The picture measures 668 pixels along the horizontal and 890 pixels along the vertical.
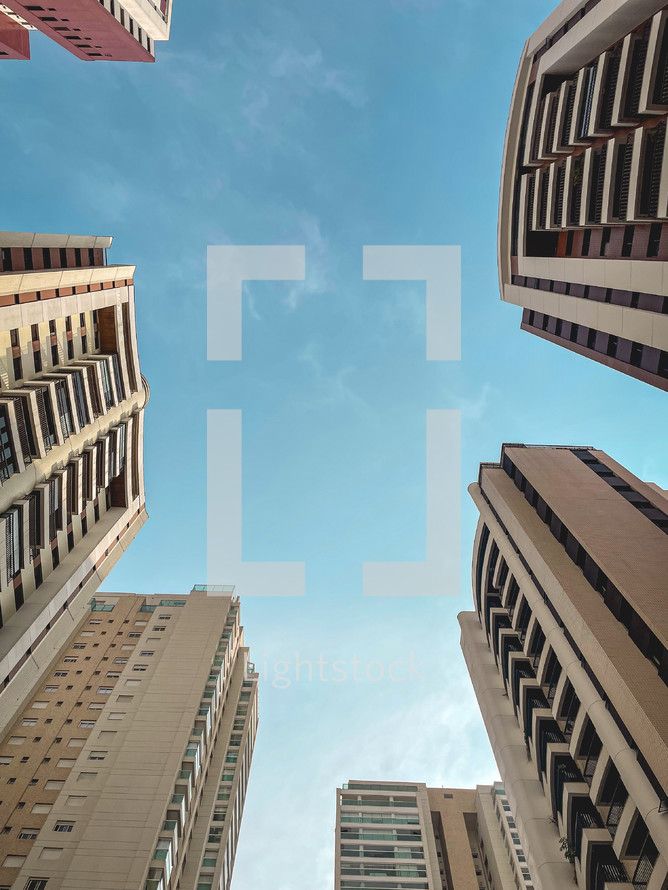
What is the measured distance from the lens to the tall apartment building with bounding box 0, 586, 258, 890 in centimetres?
3866

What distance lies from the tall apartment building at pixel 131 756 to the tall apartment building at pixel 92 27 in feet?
219

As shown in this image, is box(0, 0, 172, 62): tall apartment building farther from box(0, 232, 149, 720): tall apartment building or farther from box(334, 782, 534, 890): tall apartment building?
box(334, 782, 534, 890): tall apartment building

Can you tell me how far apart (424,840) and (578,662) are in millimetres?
56752

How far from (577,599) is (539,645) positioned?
10.7 meters

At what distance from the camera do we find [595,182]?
33.2 meters

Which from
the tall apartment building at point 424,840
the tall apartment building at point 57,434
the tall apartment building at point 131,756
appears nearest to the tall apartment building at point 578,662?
the tall apartment building at point 131,756

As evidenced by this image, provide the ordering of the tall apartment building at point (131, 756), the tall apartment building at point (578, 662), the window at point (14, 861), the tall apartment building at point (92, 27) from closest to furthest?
1. the tall apartment building at point (578, 662)
2. the window at point (14, 861)
3. the tall apartment building at point (131, 756)
4. the tall apartment building at point (92, 27)

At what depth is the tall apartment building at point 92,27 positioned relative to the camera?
196ft

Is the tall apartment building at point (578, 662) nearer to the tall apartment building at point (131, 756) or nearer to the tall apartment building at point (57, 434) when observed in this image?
the tall apartment building at point (131, 756)

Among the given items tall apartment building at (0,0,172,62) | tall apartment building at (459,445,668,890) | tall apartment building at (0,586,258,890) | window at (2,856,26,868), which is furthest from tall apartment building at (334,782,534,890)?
tall apartment building at (0,0,172,62)

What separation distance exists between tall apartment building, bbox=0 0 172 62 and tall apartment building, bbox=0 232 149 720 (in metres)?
42.6

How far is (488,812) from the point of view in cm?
8100

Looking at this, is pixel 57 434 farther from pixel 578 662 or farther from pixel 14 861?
pixel 578 662

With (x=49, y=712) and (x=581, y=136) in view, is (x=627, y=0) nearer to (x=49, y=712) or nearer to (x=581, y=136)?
(x=581, y=136)
